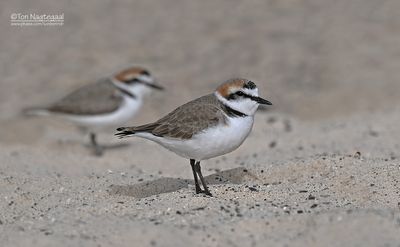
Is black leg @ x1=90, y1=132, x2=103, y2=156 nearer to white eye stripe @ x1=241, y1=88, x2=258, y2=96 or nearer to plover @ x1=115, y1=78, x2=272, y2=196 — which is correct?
plover @ x1=115, y1=78, x2=272, y2=196

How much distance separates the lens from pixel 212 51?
47.9 ft

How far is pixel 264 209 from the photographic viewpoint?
623cm

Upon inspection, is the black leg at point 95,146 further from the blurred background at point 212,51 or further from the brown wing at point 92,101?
the blurred background at point 212,51

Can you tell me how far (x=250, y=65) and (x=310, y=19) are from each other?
2.30 meters

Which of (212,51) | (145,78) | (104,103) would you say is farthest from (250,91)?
(212,51)

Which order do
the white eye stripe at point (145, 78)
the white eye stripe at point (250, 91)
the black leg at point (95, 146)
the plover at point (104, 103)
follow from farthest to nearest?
the white eye stripe at point (145, 78) → the plover at point (104, 103) → the black leg at point (95, 146) → the white eye stripe at point (250, 91)

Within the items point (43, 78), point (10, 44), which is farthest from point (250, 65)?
point (10, 44)

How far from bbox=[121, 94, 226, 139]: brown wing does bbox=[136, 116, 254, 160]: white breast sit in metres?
0.06

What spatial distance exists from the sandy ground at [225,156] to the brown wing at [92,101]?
570 millimetres

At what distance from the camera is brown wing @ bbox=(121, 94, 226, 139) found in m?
6.76

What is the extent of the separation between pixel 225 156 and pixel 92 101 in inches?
89.8

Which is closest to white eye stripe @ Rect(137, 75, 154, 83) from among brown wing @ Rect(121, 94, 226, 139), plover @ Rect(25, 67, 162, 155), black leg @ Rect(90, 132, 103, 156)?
plover @ Rect(25, 67, 162, 155)

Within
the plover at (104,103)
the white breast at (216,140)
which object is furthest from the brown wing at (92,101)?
the white breast at (216,140)

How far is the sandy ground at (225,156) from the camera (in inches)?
226
